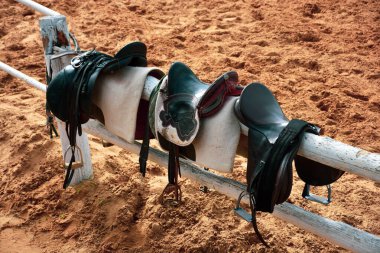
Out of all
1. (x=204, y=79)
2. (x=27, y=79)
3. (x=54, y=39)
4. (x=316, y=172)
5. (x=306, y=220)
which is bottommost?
(x=204, y=79)

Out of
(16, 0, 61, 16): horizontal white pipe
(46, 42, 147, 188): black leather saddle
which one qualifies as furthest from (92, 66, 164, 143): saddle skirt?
(16, 0, 61, 16): horizontal white pipe

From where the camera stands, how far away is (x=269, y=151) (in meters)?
1.51

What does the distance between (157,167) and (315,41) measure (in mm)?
2439

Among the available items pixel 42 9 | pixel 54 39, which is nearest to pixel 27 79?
pixel 42 9

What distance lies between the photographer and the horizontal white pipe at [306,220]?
5.26ft

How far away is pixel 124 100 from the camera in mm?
1964

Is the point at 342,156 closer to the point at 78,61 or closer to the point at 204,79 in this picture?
the point at 78,61

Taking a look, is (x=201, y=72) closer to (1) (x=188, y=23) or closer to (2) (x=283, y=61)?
(2) (x=283, y=61)

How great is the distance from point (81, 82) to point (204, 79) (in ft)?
7.25

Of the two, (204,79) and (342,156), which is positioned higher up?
(342,156)

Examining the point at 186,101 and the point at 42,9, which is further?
the point at 42,9

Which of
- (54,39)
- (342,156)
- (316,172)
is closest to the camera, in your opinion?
(342,156)

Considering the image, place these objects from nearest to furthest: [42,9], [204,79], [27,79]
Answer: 1. [42,9]
2. [27,79]
3. [204,79]

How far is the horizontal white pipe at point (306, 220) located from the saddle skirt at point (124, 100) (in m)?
0.17
